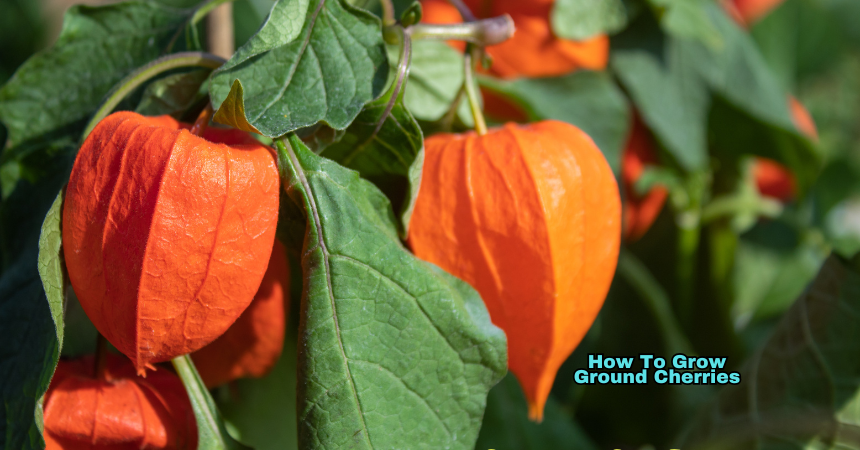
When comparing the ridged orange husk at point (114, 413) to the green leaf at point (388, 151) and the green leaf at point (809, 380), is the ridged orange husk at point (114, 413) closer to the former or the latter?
the green leaf at point (388, 151)

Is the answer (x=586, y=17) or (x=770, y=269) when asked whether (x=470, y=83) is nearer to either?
(x=586, y=17)

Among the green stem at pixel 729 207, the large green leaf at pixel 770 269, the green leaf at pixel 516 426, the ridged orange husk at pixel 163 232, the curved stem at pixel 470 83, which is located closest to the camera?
the ridged orange husk at pixel 163 232

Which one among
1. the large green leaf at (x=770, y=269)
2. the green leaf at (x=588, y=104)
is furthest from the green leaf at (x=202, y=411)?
the large green leaf at (x=770, y=269)

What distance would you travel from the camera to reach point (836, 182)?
0.83 metres

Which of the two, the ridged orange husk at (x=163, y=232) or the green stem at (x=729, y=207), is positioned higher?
the ridged orange husk at (x=163, y=232)

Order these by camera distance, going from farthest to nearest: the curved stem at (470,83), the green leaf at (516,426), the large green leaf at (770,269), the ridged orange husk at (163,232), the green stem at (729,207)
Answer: the large green leaf at (770,269), the green stem at (729,207), the green leaf at (516,426), the curved stem at (470,83), the ridged orange husk at (163,232)

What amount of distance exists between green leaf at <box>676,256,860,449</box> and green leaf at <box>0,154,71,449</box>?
0.37m

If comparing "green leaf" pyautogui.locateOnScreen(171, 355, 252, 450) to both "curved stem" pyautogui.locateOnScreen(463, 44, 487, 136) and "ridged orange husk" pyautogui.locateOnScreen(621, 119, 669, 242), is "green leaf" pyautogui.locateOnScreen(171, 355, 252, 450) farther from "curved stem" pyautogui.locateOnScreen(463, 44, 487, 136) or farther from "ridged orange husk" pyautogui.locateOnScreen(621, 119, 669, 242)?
"ridged orange husk" pyautogui.locateOnScreen(621, 119, 669, 242)

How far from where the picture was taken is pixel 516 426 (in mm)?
478

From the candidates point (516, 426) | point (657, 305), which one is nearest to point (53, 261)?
point (516, 426)

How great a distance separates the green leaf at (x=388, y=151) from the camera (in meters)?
0.29

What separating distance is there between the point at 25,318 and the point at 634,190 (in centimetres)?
43

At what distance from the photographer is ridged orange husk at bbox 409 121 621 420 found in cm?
30

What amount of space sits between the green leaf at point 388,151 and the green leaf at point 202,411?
0.37 ft
